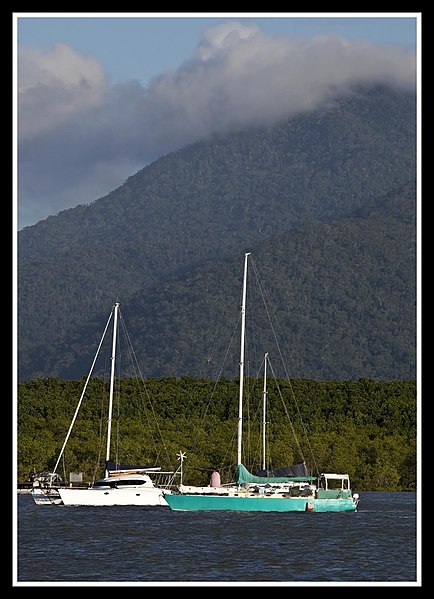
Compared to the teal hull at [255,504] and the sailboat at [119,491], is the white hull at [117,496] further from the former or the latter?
the teal hull at [255,504]

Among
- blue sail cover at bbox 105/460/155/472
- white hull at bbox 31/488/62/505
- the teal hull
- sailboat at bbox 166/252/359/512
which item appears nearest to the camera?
the teal hull

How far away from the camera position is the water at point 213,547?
39188 millimetres

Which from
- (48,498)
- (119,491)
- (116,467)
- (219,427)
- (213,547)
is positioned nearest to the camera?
(213,547)

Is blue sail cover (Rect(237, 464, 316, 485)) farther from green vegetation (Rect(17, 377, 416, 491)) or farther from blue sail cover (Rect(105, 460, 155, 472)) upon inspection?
green vegetation (Rect(17, 377, 416, 491))

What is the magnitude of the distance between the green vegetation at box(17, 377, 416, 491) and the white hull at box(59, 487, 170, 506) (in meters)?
13.3

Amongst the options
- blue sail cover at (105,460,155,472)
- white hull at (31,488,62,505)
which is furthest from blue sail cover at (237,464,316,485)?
white hull at (31,488,62,505)

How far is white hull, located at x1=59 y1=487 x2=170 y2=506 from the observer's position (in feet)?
253

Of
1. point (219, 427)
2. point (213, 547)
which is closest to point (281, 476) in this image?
point (213, 547)

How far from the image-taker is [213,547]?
48.5 metres

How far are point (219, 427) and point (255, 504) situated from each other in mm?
42224

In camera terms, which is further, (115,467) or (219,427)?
(219,427)

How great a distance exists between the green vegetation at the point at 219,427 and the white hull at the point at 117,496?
13.3 m

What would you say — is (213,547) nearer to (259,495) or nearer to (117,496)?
(259,495)
